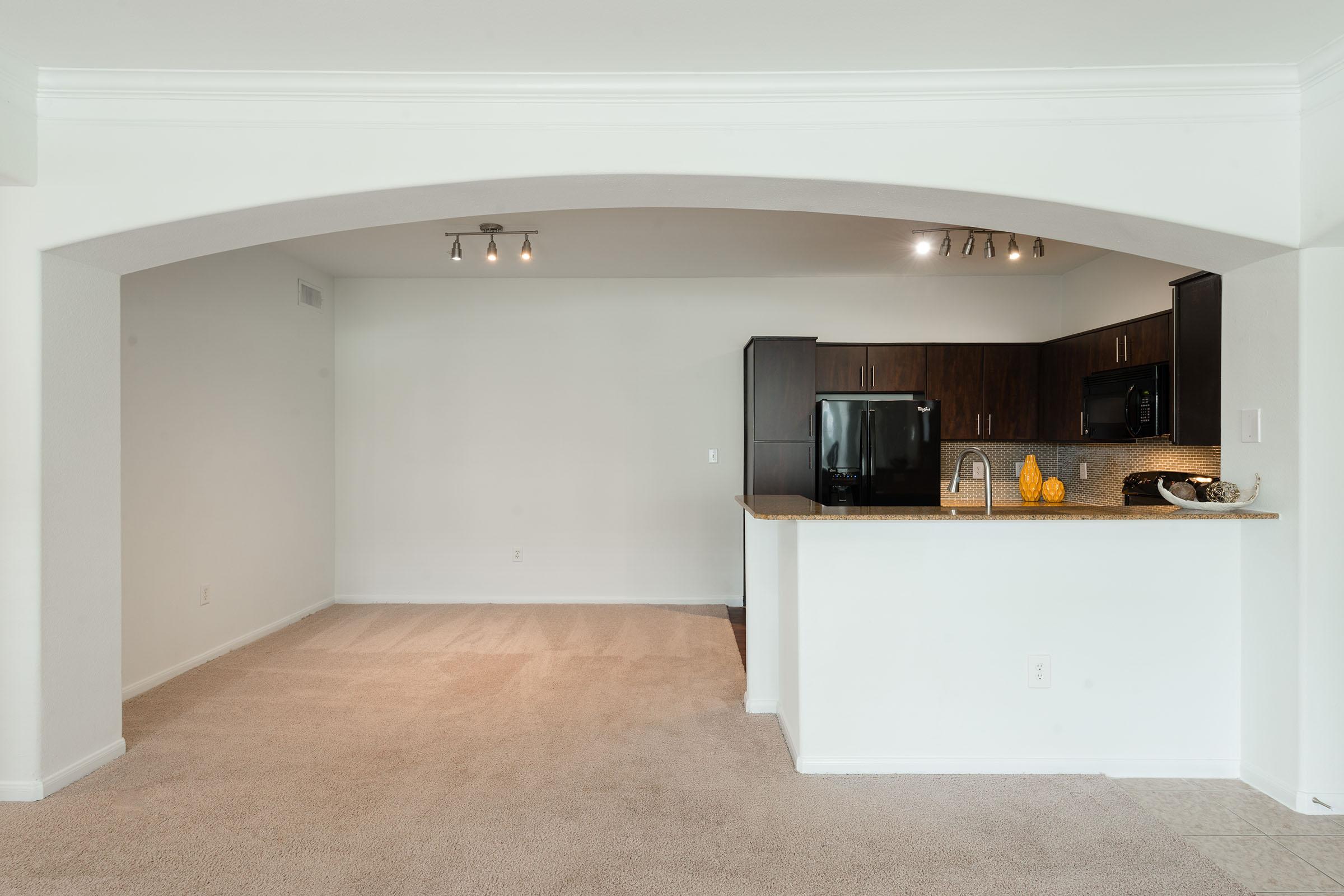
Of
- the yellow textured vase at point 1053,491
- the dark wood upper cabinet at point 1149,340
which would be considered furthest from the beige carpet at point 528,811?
the dark wood upper cabinet at point 1149,340

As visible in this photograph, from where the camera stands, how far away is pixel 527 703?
3617 millimetres

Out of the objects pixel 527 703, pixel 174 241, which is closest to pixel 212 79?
pixel 174 241

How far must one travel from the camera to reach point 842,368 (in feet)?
18.1

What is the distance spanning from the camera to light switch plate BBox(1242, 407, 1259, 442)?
279 centimetres

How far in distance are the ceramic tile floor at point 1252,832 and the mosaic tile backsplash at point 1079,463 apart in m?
2.11

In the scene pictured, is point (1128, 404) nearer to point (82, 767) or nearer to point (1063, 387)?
point (1063, 387)

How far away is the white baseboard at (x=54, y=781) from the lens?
2.65 m

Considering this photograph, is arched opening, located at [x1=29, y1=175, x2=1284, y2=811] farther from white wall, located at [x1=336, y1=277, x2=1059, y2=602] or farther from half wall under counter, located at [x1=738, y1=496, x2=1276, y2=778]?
white wall, located at [x1=336, y1=277, x2=1059, y2=602]

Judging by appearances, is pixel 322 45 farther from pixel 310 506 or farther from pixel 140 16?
pixel 310 506

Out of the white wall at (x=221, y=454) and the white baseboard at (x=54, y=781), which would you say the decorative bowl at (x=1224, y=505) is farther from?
the white wall at (x=221, y=454)

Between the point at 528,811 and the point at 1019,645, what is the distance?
6.07 feet

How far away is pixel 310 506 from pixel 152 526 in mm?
1547

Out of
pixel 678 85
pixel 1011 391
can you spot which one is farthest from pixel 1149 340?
pixel 678 85

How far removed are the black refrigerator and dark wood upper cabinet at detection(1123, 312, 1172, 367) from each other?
1212 millimetres
